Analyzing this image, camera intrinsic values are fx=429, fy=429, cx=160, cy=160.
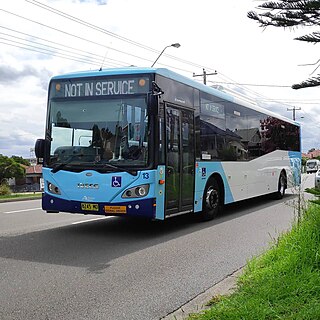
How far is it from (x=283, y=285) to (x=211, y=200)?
6338mm

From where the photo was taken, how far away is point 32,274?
587 cm

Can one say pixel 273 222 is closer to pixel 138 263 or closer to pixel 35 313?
pixel 138 263

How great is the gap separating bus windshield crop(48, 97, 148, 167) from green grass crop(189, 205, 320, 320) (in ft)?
11.2

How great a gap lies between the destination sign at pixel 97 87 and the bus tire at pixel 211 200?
3349 mm

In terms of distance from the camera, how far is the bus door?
8719 millimetres

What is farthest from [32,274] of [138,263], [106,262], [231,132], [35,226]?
[231,132]

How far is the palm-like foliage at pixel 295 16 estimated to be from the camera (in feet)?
8.54

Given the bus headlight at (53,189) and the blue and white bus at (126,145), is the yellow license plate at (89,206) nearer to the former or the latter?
the blue and white bus at (126,145)

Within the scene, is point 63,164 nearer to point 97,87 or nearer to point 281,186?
point 97,87

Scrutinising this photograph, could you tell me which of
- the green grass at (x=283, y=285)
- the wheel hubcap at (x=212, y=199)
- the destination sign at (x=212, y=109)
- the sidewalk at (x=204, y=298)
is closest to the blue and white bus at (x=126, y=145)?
the destination sign at (x=212, y=109)

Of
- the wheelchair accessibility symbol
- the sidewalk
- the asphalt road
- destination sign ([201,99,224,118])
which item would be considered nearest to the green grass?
the sidewalk

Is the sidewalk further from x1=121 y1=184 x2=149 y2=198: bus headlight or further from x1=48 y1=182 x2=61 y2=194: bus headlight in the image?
x1=48 y1=182 x2=61 y2=194: bus headlight

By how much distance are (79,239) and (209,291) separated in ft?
13.3

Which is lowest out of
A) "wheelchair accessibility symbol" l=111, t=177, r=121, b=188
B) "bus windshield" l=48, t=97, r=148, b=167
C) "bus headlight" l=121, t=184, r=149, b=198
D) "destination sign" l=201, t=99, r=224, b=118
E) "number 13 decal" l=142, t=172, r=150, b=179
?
"bus headlight" l=121, t=184, r=149, b=198
